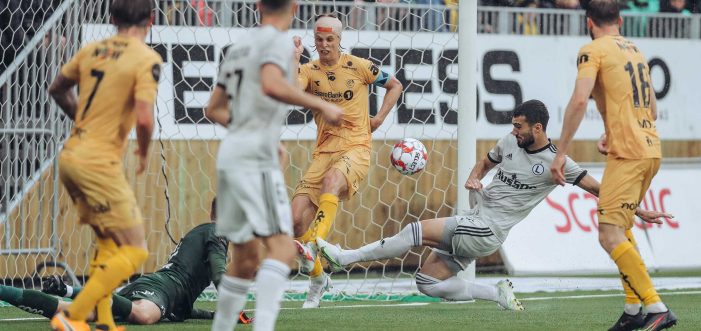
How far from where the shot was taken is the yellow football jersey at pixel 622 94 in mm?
7426

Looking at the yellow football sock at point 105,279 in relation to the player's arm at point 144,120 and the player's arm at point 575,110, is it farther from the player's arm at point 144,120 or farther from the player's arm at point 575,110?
the player's arm at point 575,110

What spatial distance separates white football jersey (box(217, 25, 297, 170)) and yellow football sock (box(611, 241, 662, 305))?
8.10ft

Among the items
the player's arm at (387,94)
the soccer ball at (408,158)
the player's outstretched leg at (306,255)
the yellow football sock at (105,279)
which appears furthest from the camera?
the player's arm at (387,94)

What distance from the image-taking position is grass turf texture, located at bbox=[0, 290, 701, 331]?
7.96m

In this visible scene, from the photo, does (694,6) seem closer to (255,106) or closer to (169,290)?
(169,290)

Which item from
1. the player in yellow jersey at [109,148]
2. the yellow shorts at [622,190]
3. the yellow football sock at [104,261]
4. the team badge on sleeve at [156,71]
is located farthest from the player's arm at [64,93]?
the yellow shorts at [622,190]

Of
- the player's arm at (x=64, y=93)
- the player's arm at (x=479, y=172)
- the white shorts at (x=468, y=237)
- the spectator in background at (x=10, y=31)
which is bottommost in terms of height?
the white shorts at (x=468, y=237)

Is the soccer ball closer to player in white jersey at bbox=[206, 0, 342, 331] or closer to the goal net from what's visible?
the goal net

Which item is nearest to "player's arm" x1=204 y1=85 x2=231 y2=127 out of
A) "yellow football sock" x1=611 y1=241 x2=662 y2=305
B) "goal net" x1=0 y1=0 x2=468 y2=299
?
"yellow football sock" x1=611 y1=241 x2=662 y2=305

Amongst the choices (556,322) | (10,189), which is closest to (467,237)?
(556,322)

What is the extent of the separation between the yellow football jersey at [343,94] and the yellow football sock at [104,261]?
352 cm

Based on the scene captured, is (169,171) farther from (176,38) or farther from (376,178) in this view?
(376,178)

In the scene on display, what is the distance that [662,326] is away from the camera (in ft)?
23.9

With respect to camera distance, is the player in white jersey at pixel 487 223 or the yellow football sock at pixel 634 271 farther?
the player in white jersey at pixel 487 223
